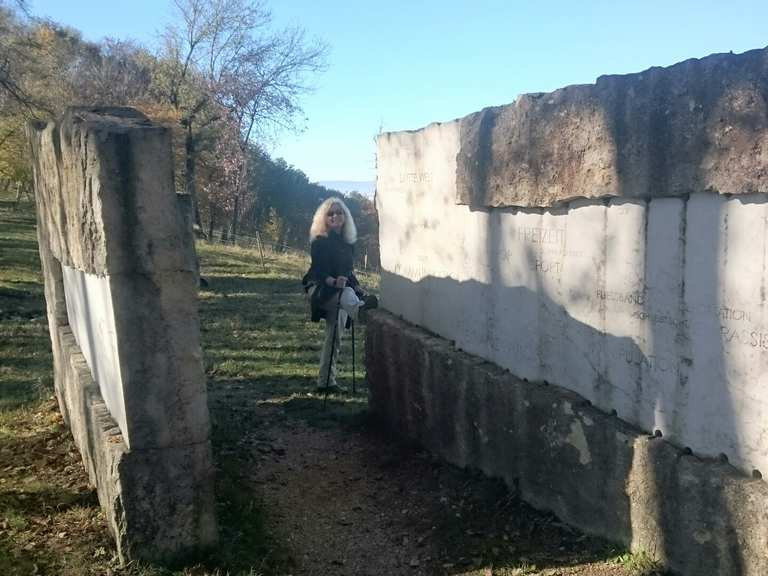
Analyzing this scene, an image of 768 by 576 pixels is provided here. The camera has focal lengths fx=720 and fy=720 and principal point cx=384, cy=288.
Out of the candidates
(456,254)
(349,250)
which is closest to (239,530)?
(456,254)

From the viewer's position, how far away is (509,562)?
3.82 metres

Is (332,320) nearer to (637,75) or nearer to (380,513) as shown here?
(380,513)

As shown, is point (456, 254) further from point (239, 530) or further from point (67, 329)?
point (67, 329)

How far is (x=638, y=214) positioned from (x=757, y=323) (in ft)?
2.73

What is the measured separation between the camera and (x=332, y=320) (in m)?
7.30

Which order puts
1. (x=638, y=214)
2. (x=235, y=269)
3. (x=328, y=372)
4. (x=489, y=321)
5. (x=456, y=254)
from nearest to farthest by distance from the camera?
(x=638, y=214) → (x=489, y=321) → (x=456, y=254) → (x=328, y=372) → (x=235, y=269)

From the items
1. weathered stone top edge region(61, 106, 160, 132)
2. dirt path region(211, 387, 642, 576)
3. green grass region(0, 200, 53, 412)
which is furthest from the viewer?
green grass region(0, 200, 53, 412)

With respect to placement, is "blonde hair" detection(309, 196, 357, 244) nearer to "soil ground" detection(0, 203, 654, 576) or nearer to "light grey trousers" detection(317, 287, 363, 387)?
"light grey trousers" detection(317, 287, 363, 387)

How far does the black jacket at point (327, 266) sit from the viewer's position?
718 cm

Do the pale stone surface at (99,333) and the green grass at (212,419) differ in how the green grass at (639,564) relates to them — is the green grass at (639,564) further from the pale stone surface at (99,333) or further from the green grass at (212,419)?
the pale stone surface at (99,333)

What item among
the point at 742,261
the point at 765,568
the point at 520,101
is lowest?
the point at 765,568

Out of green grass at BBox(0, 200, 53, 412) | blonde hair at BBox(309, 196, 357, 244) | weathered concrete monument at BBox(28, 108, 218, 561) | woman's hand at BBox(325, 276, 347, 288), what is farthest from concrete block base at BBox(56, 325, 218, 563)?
blonde hair at BBox(309, 196, 357, 244)

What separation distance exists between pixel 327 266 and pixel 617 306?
393 cm

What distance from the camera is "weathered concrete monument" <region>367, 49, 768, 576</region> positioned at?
2.94 m
